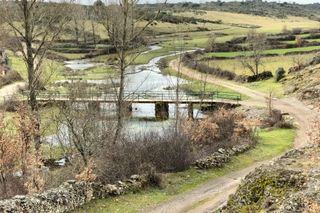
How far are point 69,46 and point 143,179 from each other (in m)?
101

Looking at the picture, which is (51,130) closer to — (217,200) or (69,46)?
(217,200)

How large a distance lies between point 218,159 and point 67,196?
12459 millimetres

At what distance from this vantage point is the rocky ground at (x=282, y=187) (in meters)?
14.2

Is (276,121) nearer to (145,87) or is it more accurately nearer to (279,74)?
(279,74)

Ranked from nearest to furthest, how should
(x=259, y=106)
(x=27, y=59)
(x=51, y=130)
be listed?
(x=27, y=59), (x=51, y=130), (x=259, y=106)

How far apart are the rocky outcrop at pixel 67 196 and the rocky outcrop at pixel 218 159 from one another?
18.8 ft

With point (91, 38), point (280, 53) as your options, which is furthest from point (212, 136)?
point (91, 38)

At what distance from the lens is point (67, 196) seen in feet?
63.8

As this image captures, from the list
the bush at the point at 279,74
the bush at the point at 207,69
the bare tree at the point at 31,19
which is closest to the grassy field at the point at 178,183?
the bare tree at the point at 31,19

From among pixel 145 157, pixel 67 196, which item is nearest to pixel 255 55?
pixel 145 157

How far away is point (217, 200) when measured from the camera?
23141 millimetres

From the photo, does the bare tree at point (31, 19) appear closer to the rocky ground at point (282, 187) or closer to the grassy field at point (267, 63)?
the rocky ground at point (282, 187)

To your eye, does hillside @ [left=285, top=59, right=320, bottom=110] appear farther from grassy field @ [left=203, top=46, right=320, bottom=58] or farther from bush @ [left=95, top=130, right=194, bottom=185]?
bush @ [left=95, top=130, right=194, bottom=185]

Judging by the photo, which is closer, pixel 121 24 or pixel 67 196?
pixel 67 196
